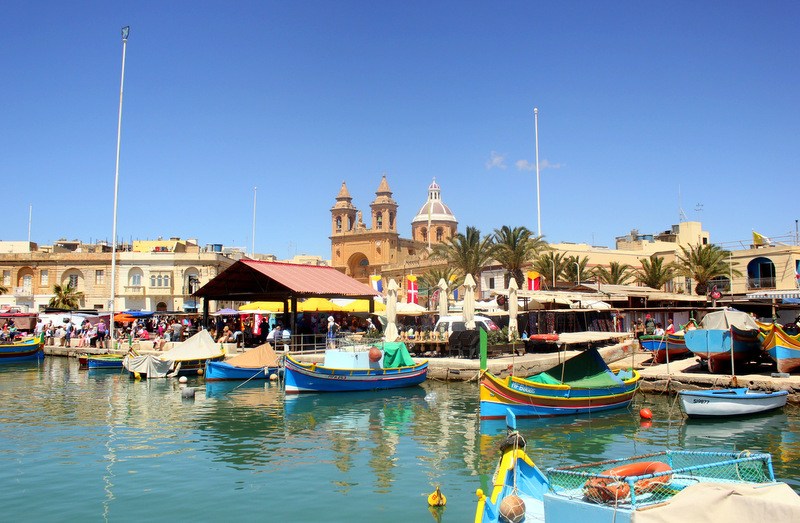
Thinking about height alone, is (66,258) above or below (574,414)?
above

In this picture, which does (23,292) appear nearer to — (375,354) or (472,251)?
(472,251)

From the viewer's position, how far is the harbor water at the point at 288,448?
36.3 feet

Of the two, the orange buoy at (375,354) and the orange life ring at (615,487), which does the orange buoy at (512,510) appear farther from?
the orange buoy at (375,354)

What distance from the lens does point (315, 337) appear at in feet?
107

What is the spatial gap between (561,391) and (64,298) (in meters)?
50.1

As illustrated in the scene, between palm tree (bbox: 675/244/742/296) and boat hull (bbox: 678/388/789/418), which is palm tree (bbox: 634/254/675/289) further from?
boat hull (bbox: 678/388/789/418)

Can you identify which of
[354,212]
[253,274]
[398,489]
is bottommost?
[398,489]

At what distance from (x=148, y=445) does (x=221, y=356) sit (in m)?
14.9

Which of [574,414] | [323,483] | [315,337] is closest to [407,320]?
[315,337]

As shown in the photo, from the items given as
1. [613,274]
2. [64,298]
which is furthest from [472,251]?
[64,298]

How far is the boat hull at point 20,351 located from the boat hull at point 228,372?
17.2 m

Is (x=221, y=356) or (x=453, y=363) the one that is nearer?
(x=453, y=363)

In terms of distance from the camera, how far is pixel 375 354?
24547 millimetres

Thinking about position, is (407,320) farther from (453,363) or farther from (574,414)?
(574,414)
